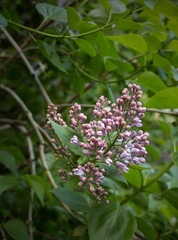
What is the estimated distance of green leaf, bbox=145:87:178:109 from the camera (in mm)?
616

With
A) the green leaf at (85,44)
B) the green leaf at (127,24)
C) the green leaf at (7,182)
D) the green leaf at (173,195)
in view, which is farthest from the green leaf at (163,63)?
the green leaf at (7,182)

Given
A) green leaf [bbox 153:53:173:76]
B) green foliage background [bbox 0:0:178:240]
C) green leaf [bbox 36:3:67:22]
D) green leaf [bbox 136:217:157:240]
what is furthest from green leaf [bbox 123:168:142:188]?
green leaf [bbox 36:3:67:22]

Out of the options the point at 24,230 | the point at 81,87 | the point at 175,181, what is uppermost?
the point at 81,87

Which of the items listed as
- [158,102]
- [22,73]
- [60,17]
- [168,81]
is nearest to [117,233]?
[158,102]

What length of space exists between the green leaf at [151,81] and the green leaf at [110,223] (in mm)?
380

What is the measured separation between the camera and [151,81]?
2.65 ft

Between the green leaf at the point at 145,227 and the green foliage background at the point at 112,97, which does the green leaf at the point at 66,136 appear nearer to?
the green foliage background at the point at 112,97

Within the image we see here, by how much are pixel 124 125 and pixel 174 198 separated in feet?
1.07

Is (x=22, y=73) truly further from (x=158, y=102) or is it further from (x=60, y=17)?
(x=158, y=102)

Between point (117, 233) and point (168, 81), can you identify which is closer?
point (117, 233)

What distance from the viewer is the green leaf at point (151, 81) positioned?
794mm

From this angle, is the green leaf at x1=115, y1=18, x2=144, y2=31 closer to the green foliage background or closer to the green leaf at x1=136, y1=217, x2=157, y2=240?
the green foliage background

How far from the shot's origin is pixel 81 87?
105 cm

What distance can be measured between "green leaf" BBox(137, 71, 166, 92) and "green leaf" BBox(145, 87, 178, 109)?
155mm
